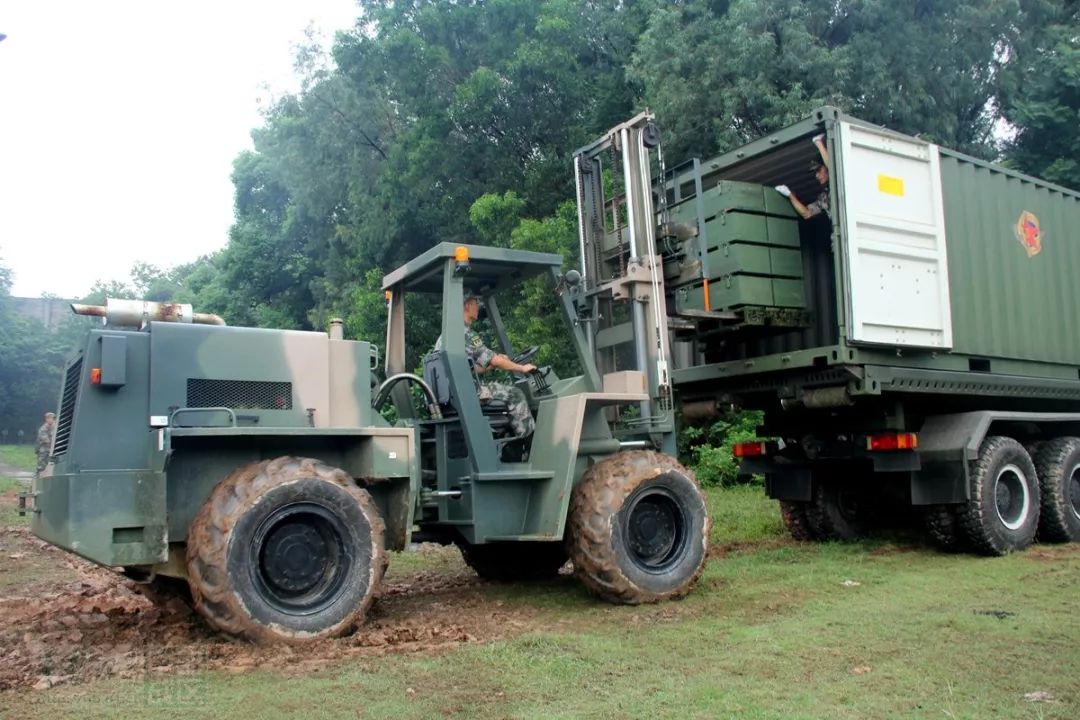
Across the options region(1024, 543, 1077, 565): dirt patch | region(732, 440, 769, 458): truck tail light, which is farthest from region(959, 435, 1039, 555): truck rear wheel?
region(732, 440, 769, 458): truck tail light

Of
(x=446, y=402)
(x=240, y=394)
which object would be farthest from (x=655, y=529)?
(x=240, y=394)

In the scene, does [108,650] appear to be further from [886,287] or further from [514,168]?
[514,168]

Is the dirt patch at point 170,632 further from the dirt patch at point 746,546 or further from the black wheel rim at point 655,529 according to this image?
the dirt patch at point 746,546

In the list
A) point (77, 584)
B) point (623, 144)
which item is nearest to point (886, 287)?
point (623, 144)

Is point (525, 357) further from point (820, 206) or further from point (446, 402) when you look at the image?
point (820, 206)

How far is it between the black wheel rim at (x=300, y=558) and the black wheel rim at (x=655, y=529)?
6.50 feet

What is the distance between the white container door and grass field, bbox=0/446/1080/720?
2158mm

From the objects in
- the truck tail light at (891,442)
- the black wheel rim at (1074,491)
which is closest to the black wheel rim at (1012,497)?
the black wheel rim at (1074,491)

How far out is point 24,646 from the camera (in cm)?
551

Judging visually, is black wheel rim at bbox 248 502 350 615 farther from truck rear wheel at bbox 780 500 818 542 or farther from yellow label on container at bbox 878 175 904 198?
truck rear wheel at bbox 780 500 818 542

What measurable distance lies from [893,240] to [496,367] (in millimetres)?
3647

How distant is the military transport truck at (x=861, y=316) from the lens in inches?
307

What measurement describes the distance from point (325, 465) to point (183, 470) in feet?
2.59

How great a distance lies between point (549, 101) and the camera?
20812 millimetres
